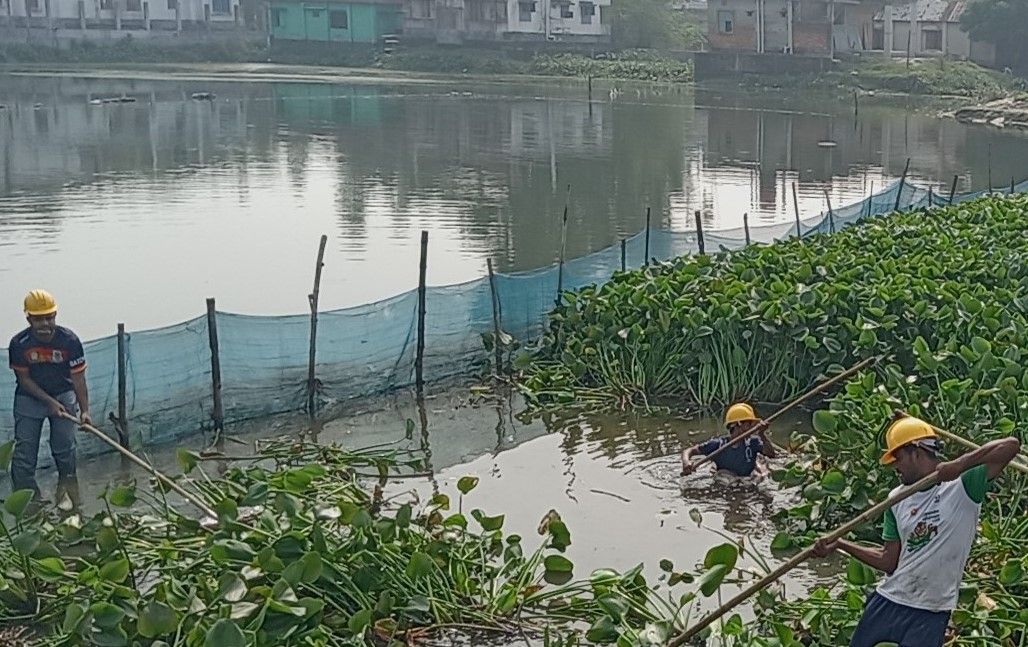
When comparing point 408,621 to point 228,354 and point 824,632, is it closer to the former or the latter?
point 824,632

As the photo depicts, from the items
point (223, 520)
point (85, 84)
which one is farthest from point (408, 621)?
point (85, 84)

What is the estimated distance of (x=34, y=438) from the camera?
9742mm

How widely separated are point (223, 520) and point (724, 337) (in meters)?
6.09

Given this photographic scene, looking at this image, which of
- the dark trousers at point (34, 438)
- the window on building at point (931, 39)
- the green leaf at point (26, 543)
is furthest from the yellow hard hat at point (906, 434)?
the window on building at point (931, 39)

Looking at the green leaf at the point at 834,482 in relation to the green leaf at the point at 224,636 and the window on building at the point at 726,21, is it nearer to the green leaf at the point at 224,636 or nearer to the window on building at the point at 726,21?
the green leaf at the point at 224,636

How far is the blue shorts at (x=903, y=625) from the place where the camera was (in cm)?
554

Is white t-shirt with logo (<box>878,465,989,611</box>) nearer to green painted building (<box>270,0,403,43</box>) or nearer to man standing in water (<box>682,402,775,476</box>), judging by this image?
man standing in water (<box>682,402,775,476</box>)

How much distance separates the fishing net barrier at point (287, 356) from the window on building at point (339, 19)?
61.6m

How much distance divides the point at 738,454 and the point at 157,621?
4924 millimetres

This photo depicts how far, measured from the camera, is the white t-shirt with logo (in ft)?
17.6

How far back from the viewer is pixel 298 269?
1914 centimetres

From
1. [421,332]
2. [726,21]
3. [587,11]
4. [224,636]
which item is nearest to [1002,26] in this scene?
[726,21]

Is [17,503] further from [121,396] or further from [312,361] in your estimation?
[312,361]

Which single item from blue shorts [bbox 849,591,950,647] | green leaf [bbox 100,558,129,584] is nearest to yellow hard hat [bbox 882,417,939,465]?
blue shorts [bbox 849,591,950,647]
